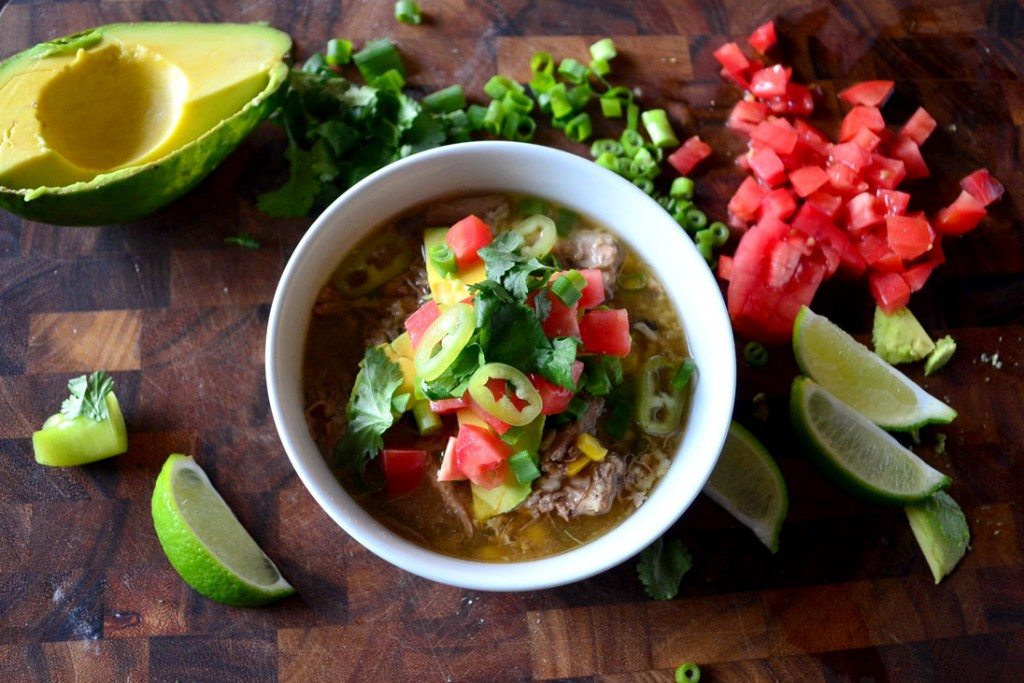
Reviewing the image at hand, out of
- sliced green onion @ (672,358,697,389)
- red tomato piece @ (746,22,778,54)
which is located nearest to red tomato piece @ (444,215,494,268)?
sliced green onion @ (672,358,697,389)

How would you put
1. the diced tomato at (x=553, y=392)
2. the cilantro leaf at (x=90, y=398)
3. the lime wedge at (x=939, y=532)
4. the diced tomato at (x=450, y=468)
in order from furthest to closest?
the lime wedge at (x=939, y=532) < the cilantro leaf at (x=90, y=398) < the diced tomato at (x=450, y=468) < the diced tomato at (x=553, y=392)

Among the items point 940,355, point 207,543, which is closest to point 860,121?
point 940,355

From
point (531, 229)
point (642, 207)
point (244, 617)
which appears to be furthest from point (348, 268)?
point (244, 617)

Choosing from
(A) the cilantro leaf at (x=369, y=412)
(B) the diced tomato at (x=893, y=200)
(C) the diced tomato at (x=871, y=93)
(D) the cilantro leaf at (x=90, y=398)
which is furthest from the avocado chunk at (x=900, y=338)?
(D) the cilantro leaf at (x=90, y=398)

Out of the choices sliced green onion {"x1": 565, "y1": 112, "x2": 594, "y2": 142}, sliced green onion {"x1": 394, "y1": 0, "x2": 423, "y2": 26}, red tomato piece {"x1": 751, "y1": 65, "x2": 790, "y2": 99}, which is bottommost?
sliced green onion {"x1": 565, "y1": 112, "x2": 594, "y2": 142}

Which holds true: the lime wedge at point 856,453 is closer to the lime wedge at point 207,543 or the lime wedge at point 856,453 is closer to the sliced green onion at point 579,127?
the sliced green onion at point 579,127

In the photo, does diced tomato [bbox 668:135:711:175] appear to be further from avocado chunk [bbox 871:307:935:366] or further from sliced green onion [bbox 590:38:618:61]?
avocado chunk [bbox 871:307:935:366]

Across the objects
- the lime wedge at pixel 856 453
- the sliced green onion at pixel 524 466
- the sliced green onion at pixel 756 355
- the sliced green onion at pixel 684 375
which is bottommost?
the lime wedge at pixel 856 453

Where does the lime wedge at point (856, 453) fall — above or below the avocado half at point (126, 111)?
below
